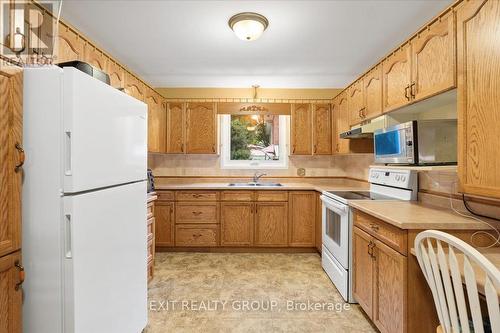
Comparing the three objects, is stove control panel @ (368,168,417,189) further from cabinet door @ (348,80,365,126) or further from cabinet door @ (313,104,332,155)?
cabinet door @ (313,104,332,155)

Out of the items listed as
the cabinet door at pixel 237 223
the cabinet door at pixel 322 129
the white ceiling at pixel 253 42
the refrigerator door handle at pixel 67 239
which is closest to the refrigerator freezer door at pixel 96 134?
the refrigerator door handle at pixel 67 239

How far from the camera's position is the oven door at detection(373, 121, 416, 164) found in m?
1.73

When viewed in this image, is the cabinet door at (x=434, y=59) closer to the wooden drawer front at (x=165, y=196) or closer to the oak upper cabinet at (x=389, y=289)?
the oak upper cabinet at (x=389, y=289)

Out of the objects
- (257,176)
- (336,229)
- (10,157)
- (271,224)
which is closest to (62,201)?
(10,157)

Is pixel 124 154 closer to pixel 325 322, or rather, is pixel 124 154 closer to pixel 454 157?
pixel 325 322

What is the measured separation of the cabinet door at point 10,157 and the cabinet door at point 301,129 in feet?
10.0

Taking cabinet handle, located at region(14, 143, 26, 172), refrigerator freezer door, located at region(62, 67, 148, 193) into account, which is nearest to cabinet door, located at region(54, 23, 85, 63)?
refrigerator freezer door, located at region(62, 67, 148, 193)

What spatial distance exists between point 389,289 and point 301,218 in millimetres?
1784

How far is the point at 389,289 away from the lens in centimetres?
154

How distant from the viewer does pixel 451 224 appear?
136 cm

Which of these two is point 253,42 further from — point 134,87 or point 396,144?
point 396,144

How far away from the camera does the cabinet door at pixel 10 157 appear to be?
964 mm

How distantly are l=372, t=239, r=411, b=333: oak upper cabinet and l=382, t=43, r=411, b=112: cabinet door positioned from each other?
1.09 meters

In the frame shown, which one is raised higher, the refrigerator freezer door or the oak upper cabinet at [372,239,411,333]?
the refrigerator freezer door
